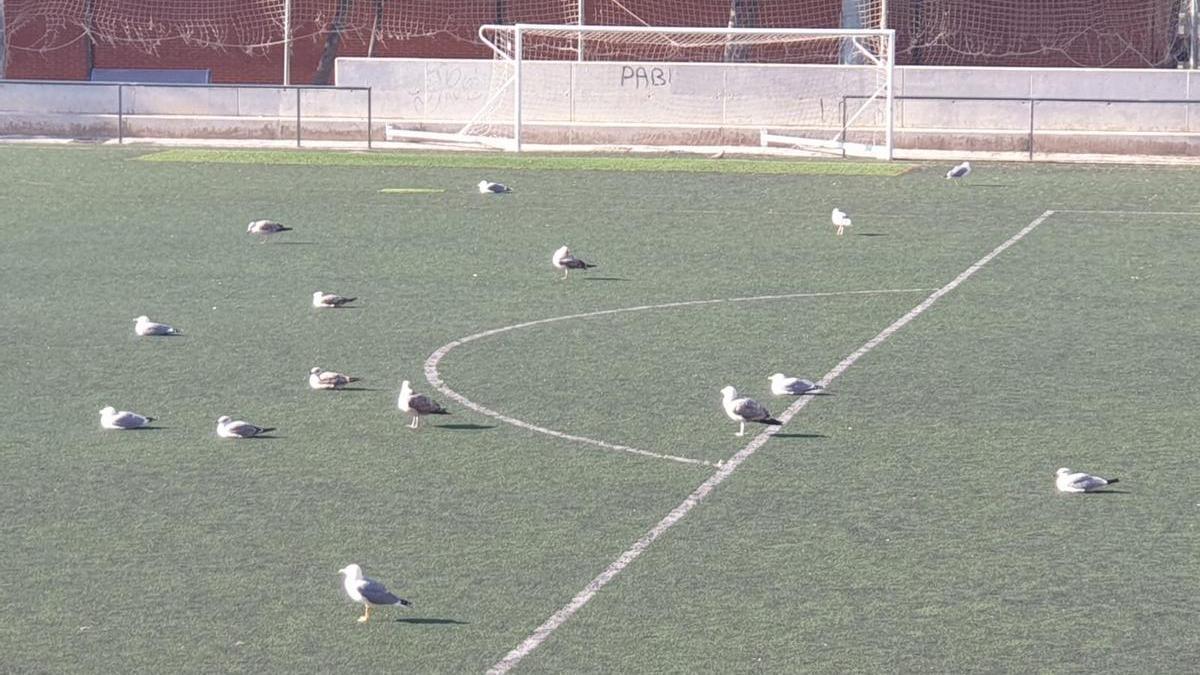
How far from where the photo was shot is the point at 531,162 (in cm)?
3033

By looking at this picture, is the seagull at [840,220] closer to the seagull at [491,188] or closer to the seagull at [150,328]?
the seagull at [491,188]

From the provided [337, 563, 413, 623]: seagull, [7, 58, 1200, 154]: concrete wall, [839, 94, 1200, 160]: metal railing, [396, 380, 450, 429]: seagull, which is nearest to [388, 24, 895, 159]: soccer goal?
[7, 58, 1200, 154]: concrete wall

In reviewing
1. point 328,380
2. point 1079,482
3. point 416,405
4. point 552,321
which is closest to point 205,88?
point 552,321

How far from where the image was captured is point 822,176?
92.3 ft

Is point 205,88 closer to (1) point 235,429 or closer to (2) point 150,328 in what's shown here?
(2) point 150,328

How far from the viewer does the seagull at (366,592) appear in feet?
26.8

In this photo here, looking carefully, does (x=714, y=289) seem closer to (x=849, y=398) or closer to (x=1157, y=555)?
(x=849, y=398)

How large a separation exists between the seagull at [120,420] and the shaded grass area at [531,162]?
57.6 ft

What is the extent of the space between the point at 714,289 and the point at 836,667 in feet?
33.3

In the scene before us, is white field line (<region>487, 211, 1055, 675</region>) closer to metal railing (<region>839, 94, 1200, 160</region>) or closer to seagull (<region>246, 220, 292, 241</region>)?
seagull (<region>246, 220, 292, 241</region>)

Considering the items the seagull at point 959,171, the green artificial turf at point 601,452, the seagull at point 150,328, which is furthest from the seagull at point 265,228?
the seagull at point 959,171

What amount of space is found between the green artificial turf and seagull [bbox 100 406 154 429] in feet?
0.38

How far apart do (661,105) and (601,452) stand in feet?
73.8

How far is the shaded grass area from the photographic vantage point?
95.5 ft
